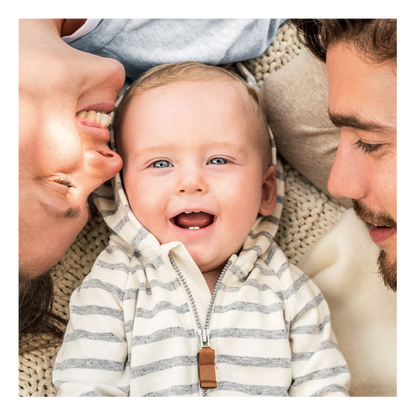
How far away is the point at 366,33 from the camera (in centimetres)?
108

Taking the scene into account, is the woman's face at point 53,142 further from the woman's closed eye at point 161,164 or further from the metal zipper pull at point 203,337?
the metal zipper pull at point 203,337

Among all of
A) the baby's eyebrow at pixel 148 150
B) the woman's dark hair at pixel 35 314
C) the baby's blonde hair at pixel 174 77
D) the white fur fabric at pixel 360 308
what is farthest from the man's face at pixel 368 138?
the woman's dark hair at pixel 35 314

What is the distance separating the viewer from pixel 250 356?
1330 millimetres

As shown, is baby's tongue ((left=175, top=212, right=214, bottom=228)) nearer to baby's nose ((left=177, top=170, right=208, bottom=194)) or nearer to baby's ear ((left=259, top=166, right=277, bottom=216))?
baby's nose ((left=177, top=170, right=208, bottom=194))

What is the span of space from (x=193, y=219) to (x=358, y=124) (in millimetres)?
538

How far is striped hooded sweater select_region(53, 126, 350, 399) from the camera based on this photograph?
50.4 inches

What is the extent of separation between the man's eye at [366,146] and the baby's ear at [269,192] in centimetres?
39

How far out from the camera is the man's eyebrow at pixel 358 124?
1092 millimetres

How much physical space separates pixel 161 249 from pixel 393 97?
2.35 ft

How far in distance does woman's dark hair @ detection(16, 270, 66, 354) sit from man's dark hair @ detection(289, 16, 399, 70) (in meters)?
0.95

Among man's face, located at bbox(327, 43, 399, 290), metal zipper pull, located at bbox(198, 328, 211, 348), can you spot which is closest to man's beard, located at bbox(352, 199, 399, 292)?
man's face, located at bbox(327, 43, 399, 290)

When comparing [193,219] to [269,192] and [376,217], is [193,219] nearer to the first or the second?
[269,192]

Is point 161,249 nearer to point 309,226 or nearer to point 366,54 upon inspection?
point 309,226
